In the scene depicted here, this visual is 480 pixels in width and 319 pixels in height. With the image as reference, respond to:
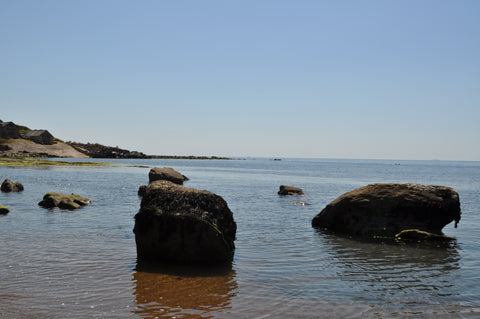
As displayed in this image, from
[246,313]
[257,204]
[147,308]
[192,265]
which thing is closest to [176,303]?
[147,308]

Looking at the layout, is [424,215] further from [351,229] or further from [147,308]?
[147,308]

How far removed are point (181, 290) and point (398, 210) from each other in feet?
42.6

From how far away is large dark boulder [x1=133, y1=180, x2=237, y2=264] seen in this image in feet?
42.7

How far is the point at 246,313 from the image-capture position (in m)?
8.88

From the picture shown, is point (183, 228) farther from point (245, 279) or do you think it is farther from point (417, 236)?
point (417, 236)

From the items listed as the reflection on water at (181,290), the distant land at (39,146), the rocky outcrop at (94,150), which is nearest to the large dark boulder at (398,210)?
the reflection on water at (181,290)

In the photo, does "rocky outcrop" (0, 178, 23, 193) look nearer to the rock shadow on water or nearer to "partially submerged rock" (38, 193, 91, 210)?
"partially submerged rock" (38, 193, 91, 210)

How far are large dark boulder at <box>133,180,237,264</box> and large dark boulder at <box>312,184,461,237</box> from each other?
8.39 m

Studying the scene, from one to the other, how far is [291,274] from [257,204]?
21.3 metres

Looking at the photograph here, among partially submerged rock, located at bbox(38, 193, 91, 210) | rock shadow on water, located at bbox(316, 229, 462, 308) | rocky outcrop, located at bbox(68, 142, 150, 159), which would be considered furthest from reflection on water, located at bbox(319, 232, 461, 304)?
rocky outcrop, located at bbox(68, 142, 150, 159)

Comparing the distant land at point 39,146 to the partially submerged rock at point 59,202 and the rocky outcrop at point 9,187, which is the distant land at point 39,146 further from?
the partially submerged rock at point 59,202

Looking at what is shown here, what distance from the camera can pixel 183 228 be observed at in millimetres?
13062

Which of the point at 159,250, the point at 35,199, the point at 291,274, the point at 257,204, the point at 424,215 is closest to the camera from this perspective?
the point at 291,274

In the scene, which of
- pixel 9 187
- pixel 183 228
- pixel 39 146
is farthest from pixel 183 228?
pixel 39 146
